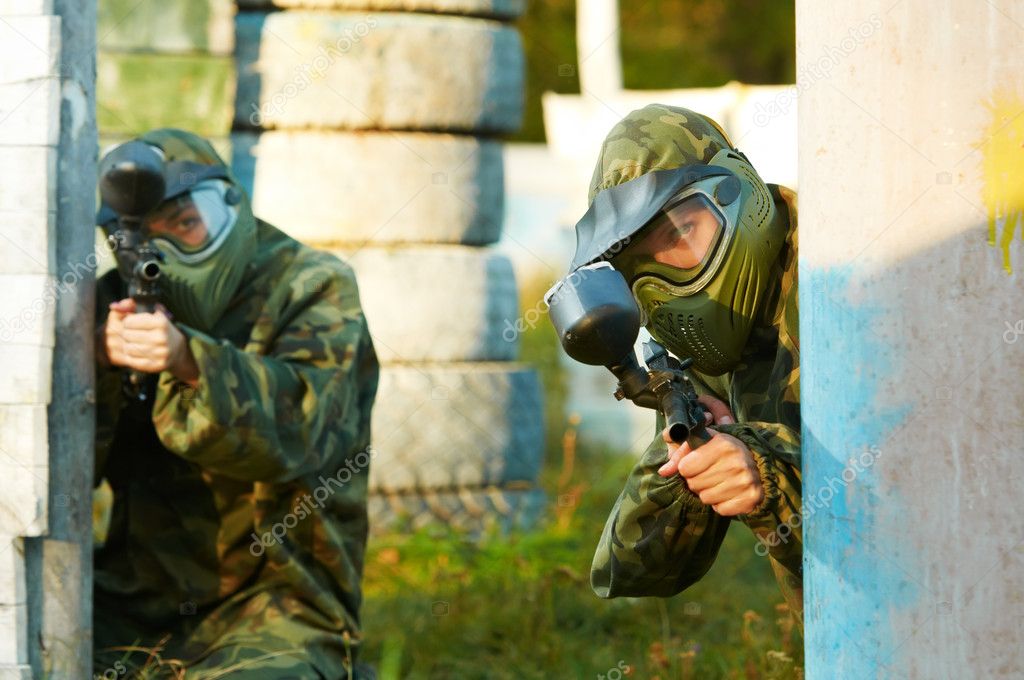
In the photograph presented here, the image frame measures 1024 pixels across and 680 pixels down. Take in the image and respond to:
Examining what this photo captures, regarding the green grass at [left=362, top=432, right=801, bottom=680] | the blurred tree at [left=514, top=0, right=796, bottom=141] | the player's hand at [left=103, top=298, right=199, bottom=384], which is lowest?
the green grass at [left=362, top=432, right=801, bottom=680]

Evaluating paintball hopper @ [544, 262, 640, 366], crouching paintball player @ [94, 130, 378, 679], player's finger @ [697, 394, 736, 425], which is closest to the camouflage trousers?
crouching paintball player @ [94, 130, 378, 679]

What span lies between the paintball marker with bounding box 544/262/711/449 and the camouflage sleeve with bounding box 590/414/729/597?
232 mm

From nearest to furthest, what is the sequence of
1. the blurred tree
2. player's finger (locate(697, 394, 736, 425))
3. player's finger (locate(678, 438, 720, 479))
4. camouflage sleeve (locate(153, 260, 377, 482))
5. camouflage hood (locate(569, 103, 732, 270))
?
player's finger (locate(678, 438, 720, 479)), camouflage hood (locate(569, 103, 732, 270)), player's finger (locate(697, 394, 736, 425)), camouflage sleeve (locate(153, 260, 377, 482)), the blurred tree

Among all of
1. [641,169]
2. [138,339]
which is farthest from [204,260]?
[641,169]

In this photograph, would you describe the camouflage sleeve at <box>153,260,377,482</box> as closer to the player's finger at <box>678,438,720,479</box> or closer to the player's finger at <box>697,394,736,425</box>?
the player's finger at <box>697,394,736,425</box>

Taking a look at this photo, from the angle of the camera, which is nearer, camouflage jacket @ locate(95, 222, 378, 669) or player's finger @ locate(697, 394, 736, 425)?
player's finger @ locate(697, 394, 736, 425)

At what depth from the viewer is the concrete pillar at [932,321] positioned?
7.24ft

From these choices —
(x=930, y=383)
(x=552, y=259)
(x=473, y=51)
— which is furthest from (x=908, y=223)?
(x=552, y=259)

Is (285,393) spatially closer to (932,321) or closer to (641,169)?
(641,169)

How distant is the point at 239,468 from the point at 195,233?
2.21 ft

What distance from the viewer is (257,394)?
12.8ft

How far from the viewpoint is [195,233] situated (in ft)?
13.5

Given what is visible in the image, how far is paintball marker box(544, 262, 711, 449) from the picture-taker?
2.39 m

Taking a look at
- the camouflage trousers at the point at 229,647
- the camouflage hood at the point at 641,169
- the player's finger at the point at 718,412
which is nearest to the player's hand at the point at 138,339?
the camouflage trousers at the point at 229,647
